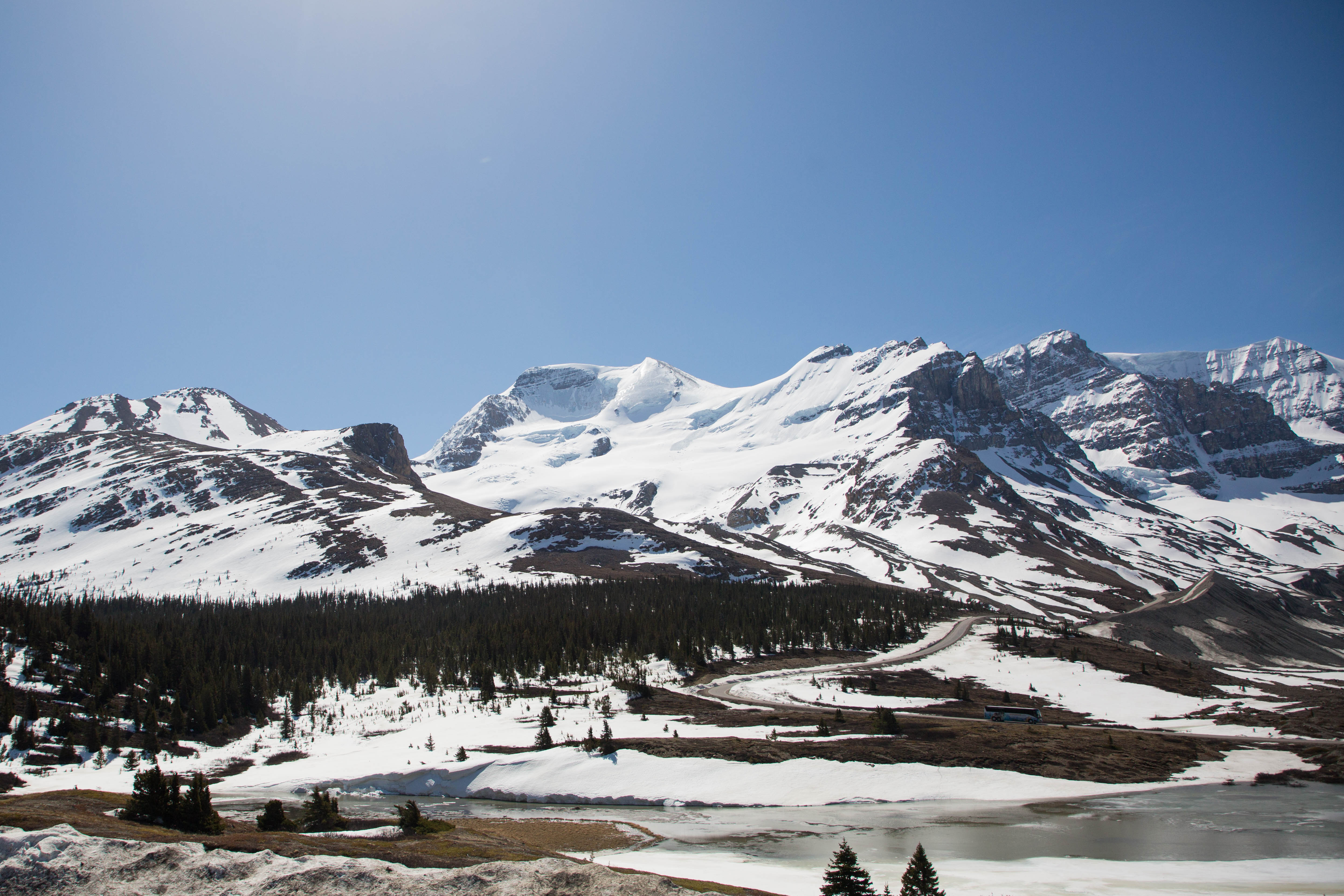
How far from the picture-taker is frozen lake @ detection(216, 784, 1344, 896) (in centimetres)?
2831

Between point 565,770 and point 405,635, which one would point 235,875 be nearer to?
point 565,770

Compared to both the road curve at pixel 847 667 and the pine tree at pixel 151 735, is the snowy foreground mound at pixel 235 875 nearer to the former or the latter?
the pine tree at pixel 151 735

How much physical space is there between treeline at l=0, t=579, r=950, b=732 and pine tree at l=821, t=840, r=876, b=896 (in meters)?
69.8

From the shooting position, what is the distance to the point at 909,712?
73.9 metres

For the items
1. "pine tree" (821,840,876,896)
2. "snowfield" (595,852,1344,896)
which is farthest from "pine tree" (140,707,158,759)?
"pine tree" (821,840,876,896)

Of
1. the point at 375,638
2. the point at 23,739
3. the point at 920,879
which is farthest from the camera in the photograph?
the point at 375,638

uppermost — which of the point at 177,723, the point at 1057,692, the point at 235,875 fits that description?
the point at 235,875

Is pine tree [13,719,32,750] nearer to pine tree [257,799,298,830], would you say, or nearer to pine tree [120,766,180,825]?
pine tree [120,766,180,825]

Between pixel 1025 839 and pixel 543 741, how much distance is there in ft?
115

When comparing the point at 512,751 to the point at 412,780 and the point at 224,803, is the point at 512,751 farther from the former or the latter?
the point at 224,803

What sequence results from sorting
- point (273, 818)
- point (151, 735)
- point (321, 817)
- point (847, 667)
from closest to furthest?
point (273, 818)
point (321, 817)
point (151, 735)
point (847, 667)

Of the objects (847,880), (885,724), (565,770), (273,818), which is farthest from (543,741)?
(847,880)

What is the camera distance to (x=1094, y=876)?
28.6 meters

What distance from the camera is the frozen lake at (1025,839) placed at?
28312 mm
